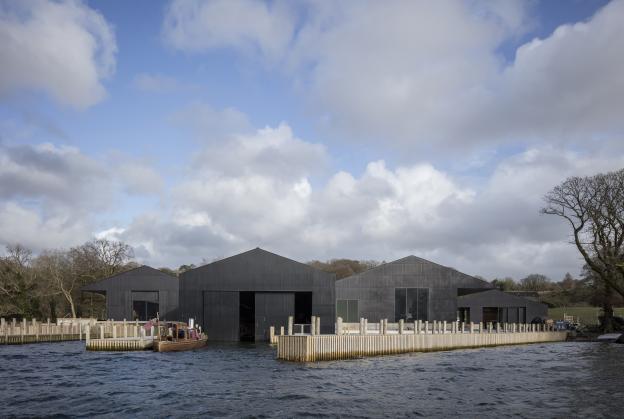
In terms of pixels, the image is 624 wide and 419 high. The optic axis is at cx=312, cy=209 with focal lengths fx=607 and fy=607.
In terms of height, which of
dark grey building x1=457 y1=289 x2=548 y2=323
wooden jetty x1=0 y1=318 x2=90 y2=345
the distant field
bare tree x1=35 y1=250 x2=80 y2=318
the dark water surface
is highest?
bare tree x1=35 y1=250 x2=80 y2=318

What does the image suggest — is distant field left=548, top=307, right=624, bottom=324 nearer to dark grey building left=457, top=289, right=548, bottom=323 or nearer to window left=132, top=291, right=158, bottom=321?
dark grey building left=457, top=289, right=548, bottom=323

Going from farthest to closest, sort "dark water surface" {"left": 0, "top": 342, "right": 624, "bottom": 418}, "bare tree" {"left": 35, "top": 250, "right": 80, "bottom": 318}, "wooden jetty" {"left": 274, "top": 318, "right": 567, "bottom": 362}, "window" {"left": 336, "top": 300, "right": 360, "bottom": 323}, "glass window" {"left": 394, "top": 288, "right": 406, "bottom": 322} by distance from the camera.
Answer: "bare tree" {"left": 35, "top": 250, "right": 80, "bottom": 318} → "window" {"left": 336, "top": 300, "right": 360, "bottom": 323} → "glass window" {"left": 394, "top": 288, "right": 406, "bottom": 322} → "wooden jetty" {"left": 274, "top": 318, "right": 567, "bottom": 362} → "dark water surface" {"left": 0, "top": 342, "right": 624, "bottom": 418}

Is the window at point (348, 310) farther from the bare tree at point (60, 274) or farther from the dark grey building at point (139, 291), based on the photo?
the bare tree at point (60, 274)

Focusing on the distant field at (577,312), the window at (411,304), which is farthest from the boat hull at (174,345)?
the distant field at (577,312)

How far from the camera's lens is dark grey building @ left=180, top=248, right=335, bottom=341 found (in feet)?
174

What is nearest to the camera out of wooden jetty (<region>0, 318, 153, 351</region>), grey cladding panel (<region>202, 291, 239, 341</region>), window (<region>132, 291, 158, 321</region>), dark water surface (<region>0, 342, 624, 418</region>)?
dark water surface (<region>0, 342, 624, 418</region>)

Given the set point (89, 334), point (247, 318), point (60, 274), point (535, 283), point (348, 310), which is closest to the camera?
point (89, 334)

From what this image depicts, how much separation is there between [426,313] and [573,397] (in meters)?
29.0

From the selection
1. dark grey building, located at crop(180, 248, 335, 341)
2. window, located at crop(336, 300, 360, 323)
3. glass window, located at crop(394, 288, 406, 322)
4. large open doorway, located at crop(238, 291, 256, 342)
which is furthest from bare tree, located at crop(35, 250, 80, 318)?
glass window, located at crop(394, 288, 406, 322)

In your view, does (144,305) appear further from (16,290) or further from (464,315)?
(464,315)

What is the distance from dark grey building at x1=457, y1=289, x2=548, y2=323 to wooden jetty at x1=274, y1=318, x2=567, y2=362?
2.61 meters

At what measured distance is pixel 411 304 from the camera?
2218 inches

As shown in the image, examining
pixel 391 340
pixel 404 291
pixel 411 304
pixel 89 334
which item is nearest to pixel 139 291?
pixel 89 334

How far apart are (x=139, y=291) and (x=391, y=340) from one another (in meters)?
27.3
